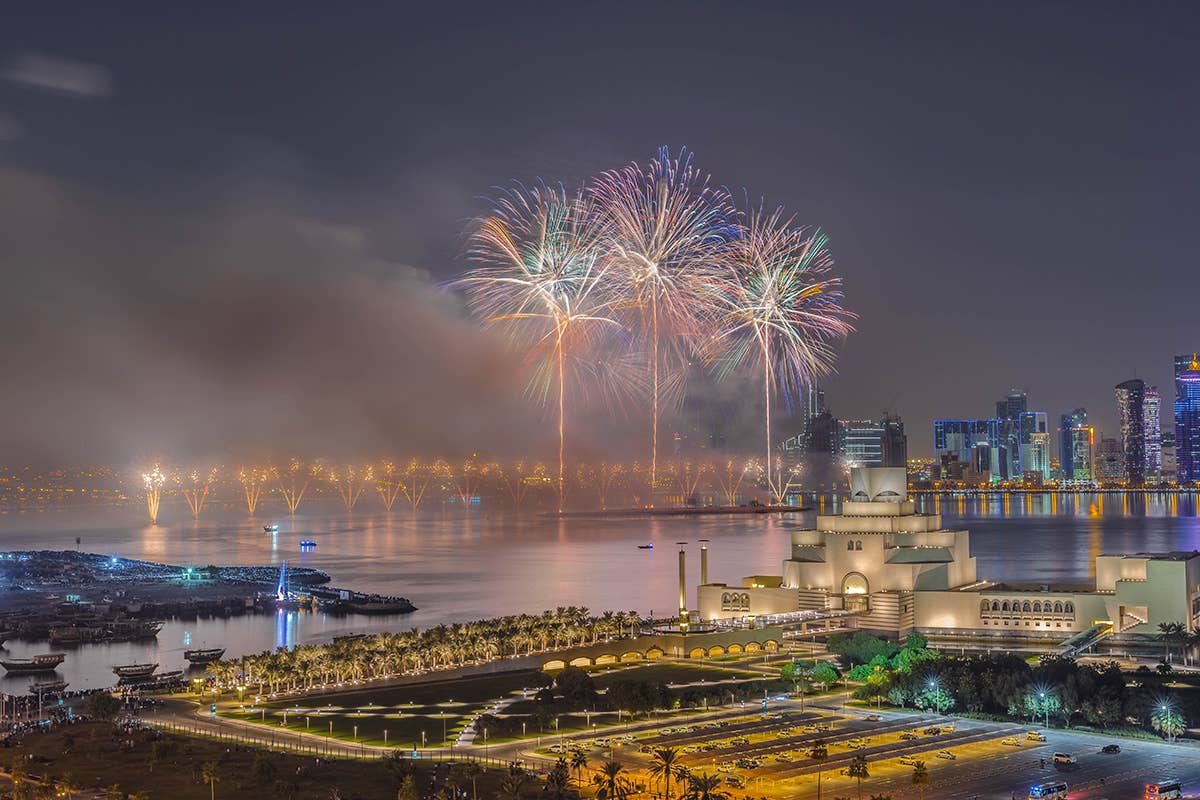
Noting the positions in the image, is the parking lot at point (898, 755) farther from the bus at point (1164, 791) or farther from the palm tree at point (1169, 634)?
the palm tree at point (1169, 634)

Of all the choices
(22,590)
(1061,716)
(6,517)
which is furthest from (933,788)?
(6,517)

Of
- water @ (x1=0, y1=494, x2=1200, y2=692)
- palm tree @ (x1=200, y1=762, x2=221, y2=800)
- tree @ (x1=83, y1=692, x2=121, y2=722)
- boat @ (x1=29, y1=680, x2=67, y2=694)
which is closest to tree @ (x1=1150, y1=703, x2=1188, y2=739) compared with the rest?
palm tree @ (x1=200, y1=762, x2=221, y2=800)

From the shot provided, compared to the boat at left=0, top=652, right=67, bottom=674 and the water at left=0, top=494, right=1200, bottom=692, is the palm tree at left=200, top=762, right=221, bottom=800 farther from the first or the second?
the boat at left=0, top=652, right=67, bottom=674

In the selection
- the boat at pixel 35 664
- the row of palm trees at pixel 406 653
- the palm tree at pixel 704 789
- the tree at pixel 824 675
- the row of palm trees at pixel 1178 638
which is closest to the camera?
the palm tree at pixel 704 789

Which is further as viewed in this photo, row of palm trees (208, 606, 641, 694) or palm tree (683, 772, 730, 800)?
row of palm trees (208, 606, 641, 694)

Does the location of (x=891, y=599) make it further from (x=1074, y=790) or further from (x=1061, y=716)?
(x=1074, y=790)

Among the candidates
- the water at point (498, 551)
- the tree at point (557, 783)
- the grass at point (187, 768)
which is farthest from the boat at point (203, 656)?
the tree at point (557, 783)
